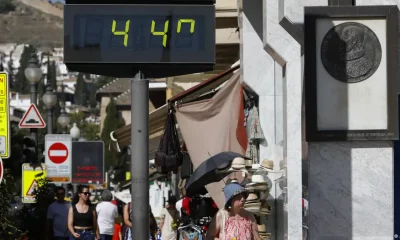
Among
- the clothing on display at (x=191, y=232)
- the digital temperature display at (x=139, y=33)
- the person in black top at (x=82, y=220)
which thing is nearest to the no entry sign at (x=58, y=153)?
the person in black top at (x=82, y=220)

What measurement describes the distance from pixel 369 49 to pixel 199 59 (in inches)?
76.8

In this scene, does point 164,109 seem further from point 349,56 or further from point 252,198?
point 349,56

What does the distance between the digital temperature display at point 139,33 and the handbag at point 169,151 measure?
24.6ft

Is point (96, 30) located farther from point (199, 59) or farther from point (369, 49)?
point (369, 49)

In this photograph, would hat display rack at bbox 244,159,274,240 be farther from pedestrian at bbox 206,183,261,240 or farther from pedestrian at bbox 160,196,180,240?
pedestrian at bbox 160,196,180,240

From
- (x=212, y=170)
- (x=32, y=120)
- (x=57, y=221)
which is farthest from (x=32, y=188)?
(x=212, y=170)

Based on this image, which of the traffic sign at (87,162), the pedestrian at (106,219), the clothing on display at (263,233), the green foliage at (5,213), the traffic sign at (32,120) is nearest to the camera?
the clothing on display at (263,233)

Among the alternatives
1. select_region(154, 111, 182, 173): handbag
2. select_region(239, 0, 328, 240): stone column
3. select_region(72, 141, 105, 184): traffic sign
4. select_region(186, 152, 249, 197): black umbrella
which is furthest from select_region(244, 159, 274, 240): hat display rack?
select_region(72, 141, 105, 184): traffic sign

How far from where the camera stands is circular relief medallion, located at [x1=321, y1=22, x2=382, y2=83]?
9.53 metres

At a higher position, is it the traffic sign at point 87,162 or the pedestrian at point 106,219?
the traffic sign at point 87,162

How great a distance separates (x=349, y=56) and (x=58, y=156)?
1733 centimetres

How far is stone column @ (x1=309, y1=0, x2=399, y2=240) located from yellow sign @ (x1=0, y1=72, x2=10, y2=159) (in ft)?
24.3

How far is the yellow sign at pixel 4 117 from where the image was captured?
1588cm

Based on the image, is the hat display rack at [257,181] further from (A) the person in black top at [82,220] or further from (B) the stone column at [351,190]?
(A) the person in black top at [82,220]
